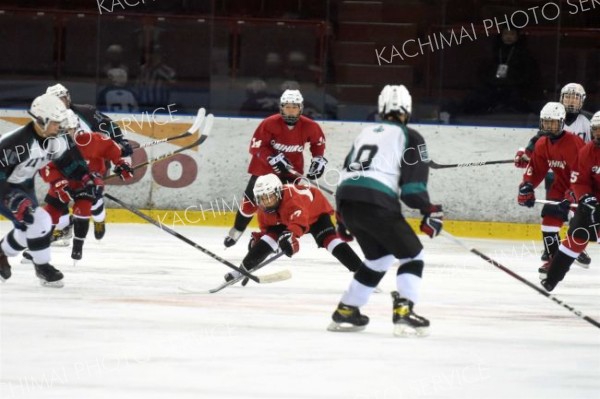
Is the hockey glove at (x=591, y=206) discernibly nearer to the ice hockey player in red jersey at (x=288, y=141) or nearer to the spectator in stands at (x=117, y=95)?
the ice hockey player in red jersey at (x=288, y=141)

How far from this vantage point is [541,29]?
419 inches

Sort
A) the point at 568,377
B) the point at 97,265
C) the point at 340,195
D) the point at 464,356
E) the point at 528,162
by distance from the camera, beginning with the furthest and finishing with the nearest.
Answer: the point at 528,162, the point at 97,265, the point at 340,195, the point at 464,356, the point at 568,377

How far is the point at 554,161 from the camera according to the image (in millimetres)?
7922

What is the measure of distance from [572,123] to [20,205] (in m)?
3.87

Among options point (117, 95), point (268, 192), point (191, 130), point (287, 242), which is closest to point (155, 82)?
point (117, 95)

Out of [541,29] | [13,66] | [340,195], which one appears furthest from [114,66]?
[340,195]

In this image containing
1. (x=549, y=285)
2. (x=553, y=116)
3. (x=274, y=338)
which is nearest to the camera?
(x=274, y=338)

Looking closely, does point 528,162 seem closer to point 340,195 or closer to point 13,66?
point 340,195

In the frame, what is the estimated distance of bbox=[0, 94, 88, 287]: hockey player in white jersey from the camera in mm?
6305

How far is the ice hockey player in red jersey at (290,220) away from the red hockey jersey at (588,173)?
1282 mm

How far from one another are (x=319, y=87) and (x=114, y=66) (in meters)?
1.57

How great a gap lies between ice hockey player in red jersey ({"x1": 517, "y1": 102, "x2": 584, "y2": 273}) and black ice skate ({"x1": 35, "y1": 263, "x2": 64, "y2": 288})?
105 inches

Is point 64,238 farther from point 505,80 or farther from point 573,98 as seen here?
point 505,80

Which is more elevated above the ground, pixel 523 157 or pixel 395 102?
pixel 395 102
